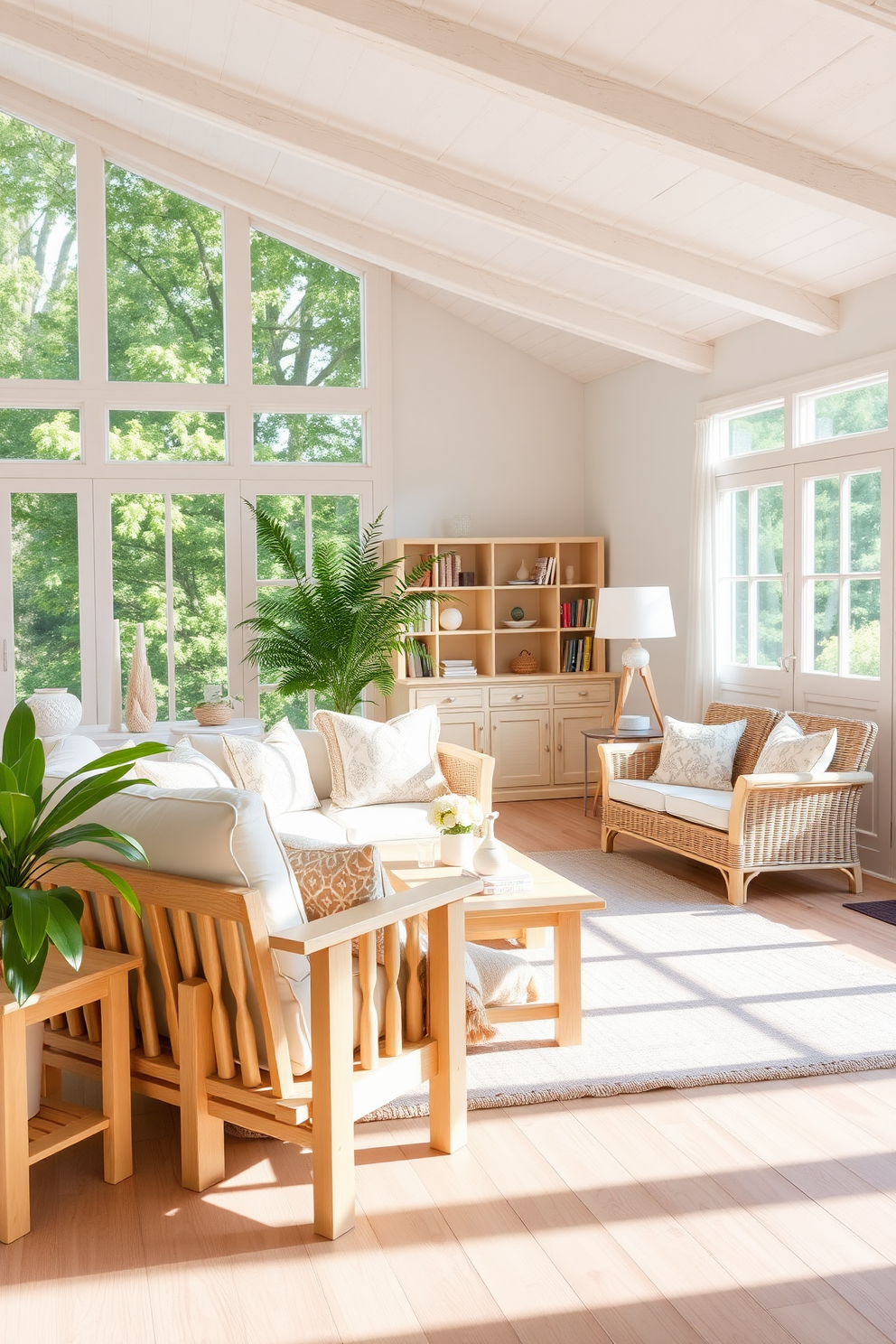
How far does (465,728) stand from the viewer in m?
7.92

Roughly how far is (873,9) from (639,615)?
371 cm

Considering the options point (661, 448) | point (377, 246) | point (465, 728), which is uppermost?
point (377, 246)

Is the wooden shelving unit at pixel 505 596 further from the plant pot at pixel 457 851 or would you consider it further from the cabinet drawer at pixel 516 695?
the plant pot at pixel 457 851

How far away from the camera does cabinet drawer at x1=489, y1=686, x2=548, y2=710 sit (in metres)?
7.96

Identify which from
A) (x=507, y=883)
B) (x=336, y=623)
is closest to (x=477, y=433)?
(x=336, y=623)

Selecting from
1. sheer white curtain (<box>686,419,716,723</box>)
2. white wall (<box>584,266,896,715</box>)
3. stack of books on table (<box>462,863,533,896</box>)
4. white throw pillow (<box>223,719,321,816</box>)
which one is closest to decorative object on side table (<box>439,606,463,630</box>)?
white wall (<box>584,266,896,715</box>)

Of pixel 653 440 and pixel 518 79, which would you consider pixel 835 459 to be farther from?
pixel 518 79

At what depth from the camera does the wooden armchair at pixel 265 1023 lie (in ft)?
8.19

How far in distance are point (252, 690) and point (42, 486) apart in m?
1.90

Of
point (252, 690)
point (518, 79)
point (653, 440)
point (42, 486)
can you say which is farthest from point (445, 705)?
point (518, 79)

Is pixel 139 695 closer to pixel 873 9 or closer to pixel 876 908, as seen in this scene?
pixel 876 908

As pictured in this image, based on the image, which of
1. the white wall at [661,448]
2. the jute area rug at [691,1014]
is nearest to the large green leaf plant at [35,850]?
the jute area rug at [691,1014]

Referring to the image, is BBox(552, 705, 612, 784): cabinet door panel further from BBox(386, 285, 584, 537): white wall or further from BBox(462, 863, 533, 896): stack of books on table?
BBox(462, 863, 533, 896): stack of books on table

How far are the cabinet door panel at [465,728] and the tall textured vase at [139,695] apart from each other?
227 centimetres
